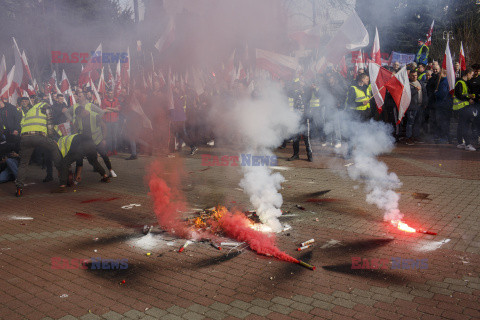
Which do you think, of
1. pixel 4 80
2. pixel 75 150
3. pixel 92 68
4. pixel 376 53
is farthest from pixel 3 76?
pixel 376 53

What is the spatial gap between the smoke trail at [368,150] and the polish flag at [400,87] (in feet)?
2.58

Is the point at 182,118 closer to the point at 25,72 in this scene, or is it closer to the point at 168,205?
the point at 168,205

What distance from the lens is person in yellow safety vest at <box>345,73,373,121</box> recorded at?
1050 cm

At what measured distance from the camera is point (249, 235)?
18.1 feet

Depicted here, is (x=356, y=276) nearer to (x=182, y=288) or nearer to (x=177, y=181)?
(x=182, y=288)

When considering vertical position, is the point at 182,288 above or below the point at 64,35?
below

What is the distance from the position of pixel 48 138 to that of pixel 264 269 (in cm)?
637

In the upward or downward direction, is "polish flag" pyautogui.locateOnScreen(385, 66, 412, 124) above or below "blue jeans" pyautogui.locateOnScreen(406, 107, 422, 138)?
above

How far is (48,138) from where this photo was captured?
29.4 feet

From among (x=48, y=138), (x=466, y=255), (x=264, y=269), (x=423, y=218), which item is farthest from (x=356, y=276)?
(x=48, y=138)

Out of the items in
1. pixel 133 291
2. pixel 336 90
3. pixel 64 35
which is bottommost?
pixel 133 291

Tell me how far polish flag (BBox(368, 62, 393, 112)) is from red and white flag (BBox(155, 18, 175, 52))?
682 centimetres

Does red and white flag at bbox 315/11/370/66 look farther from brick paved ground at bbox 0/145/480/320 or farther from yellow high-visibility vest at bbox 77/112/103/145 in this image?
yellow high-visibility vest at bbox 77/112/103/145

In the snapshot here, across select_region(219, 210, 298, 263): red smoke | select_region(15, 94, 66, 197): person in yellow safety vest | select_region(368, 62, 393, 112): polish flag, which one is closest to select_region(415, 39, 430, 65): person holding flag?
select_region(368, 62, 393, 112): polish flag
